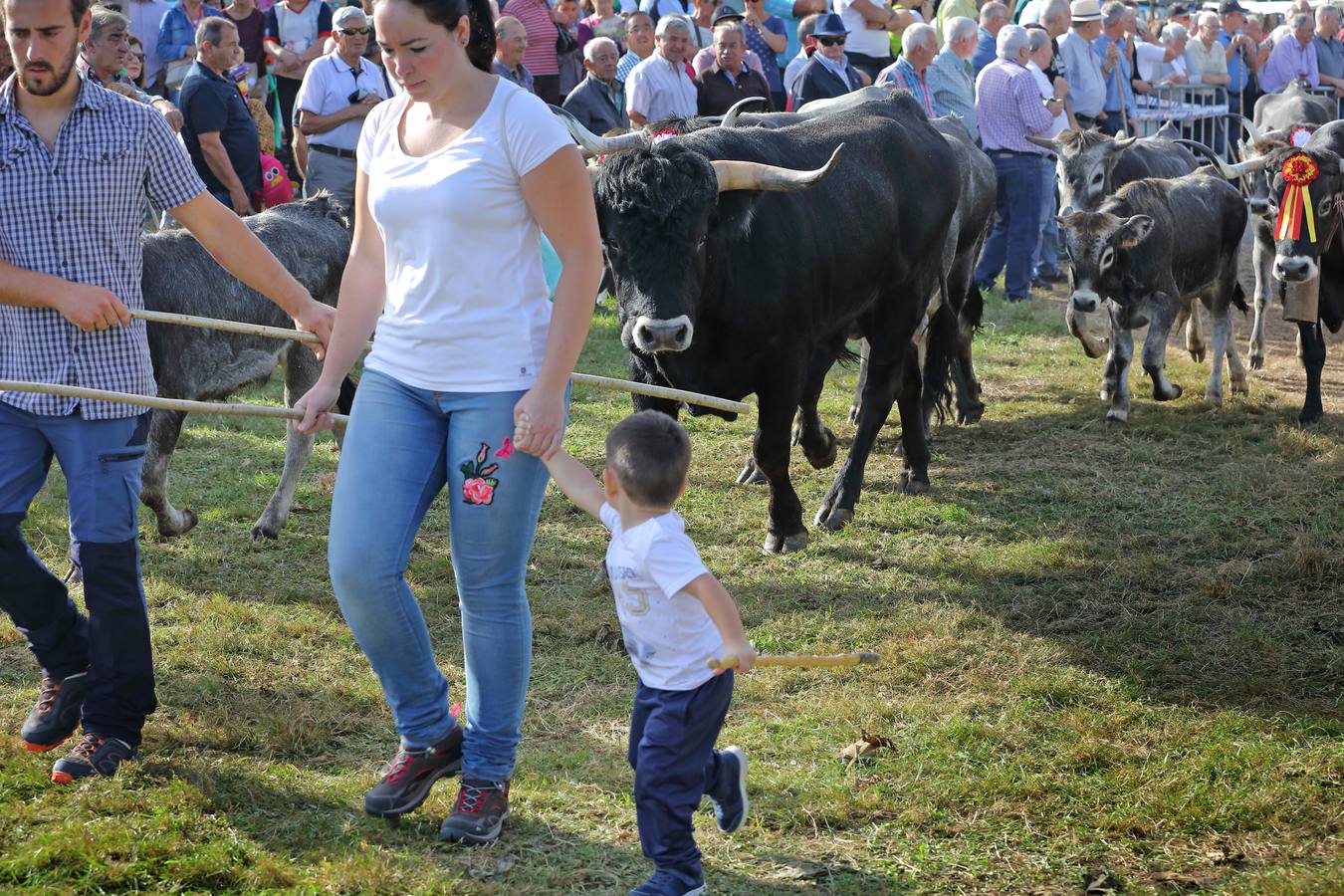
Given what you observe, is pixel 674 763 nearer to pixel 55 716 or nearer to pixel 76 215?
pixel 55 716

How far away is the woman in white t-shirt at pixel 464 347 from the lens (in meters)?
3.49

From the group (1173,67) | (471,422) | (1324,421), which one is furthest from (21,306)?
(1173,67)

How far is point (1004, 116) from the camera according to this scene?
13.5 meters

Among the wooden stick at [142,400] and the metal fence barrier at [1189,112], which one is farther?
the metal fence barrier at [1189,112]

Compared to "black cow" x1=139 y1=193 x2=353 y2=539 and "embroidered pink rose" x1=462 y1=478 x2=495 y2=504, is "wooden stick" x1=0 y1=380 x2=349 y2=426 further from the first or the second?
"black cow" x1=139 y1=193 x2=353 y2=539

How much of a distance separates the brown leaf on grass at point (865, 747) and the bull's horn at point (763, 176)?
8.39 feet

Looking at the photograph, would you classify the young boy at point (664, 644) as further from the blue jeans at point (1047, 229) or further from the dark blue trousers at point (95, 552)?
the blue jeans at point (1047, 229)

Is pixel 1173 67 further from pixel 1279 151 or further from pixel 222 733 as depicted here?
pixel 222 733

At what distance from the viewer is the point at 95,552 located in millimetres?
4125

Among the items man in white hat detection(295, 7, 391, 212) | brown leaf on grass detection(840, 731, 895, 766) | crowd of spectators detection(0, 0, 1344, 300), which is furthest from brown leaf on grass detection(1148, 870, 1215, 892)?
man in white hat detection(295, 7, 391, 212)

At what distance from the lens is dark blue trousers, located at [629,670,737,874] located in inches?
137

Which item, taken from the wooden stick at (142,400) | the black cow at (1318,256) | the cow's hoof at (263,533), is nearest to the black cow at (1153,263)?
the black cow at (1318,256)

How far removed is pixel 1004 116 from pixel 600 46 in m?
4.11

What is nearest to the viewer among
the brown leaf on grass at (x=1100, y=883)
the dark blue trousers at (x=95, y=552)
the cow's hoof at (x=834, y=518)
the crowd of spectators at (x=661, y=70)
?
the brown leaf on grass at (x=1100, y=883)
